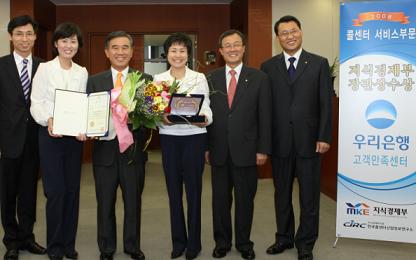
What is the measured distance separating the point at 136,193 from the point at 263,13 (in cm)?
498

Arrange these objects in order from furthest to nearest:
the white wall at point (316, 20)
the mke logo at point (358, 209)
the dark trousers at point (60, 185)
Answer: the white wall at point (316, 20) → the mke logo at point (358, 209) → the dark trousers at point (60, 185)

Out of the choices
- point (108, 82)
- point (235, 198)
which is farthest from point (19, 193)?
point (235, 198)

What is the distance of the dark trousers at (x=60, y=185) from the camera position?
3.28 m

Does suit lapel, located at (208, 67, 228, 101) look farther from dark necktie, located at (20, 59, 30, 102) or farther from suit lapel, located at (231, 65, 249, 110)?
dark necktie, located at (20, 59, 30, 102)

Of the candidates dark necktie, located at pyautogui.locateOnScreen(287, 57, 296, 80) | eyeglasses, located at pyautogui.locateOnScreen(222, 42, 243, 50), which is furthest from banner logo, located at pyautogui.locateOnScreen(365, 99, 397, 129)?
eyeglasses, located at pyautogui.locateOnScreen(222, 42, 243, 50)

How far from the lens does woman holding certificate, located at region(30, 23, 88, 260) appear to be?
3.22 metres

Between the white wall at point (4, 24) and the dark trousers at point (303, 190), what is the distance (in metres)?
5.75

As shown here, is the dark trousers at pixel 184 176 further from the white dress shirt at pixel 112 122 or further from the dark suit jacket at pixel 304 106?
the dark suit jacket at pixel 304 106

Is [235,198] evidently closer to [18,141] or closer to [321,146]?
[321,146]

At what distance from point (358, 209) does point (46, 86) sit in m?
2.62

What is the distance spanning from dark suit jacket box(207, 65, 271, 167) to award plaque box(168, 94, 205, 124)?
25 centimetres

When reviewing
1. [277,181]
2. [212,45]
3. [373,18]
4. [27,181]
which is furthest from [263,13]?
[27,181]

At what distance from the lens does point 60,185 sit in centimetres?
332

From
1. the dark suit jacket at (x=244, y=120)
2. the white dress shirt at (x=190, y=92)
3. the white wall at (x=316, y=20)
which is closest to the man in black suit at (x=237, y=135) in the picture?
the dark suit jacket at (x=244, y=120)
